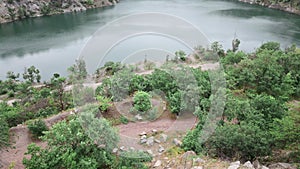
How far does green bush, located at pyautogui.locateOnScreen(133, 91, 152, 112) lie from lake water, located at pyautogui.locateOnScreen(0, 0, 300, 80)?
1168 centimetres

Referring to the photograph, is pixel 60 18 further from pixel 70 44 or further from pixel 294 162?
pixel 294 162

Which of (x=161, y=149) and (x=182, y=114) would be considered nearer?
(x=161, y=149)

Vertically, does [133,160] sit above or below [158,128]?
above

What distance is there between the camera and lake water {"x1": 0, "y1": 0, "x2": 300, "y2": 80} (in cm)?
2516

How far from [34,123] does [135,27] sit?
74.1 feet

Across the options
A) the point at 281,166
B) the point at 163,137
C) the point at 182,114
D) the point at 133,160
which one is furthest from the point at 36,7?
the point at 281,166

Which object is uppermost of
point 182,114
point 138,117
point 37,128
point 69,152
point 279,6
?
point 279,6

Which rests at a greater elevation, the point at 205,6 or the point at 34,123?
the point at 205,6

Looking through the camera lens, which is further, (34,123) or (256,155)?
(34,123)

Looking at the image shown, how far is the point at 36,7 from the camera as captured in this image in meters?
40.8

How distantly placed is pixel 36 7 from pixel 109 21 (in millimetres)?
12322

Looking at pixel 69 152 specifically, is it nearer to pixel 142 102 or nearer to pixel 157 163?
pixel 157 163

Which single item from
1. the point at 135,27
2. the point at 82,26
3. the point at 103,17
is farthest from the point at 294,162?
the point at 103,17

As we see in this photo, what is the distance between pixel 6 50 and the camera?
27.7 meters
